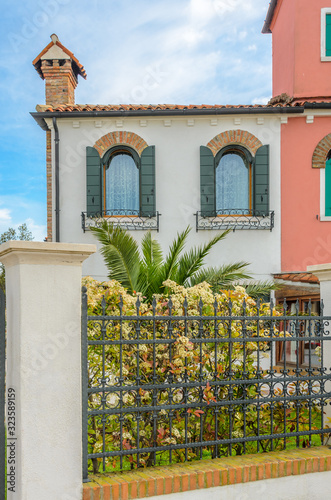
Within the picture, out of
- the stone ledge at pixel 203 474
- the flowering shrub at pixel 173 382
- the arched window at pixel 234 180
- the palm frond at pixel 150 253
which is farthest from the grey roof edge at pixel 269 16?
the stone ledge at pixel 203 474

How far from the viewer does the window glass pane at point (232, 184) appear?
11.6 meters

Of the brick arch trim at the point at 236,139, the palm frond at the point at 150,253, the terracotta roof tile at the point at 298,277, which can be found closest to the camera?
the palm frond at the point at 150,253

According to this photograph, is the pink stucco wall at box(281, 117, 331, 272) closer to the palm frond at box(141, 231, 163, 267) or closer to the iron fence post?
the palm frond at box(141, 231, 163, 267)

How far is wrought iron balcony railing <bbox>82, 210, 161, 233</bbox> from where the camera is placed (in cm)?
1123

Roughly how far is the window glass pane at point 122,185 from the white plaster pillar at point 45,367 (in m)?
8.12

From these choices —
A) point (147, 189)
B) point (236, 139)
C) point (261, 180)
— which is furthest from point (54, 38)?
point (261, 180)

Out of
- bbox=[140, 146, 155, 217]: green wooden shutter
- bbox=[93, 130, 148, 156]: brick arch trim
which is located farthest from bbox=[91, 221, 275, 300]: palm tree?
bbox=[93, 130, 148, 156]: brick arch trim

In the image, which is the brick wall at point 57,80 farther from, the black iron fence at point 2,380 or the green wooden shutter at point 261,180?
the black iron fence at point 2,380

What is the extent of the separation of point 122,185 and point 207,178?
216 cm

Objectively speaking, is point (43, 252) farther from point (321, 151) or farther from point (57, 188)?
point (321, 151)

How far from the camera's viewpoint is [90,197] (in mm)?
11305

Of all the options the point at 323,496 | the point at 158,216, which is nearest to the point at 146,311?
the point at 323,496

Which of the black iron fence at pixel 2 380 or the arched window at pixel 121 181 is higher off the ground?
the arched window at pixel 121 181

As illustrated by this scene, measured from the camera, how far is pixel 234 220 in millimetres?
11367
